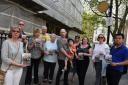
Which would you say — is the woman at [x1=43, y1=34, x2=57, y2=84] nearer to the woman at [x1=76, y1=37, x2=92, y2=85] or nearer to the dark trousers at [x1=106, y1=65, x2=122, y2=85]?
the woman at [x1=76, y1=37, x2=92, y2=85]

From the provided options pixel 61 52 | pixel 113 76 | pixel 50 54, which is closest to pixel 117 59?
pixel 113 76

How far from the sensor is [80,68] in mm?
13102

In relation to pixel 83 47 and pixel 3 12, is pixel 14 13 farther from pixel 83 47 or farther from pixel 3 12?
pixel 83 47

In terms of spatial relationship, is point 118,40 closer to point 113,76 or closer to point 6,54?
point 113,76

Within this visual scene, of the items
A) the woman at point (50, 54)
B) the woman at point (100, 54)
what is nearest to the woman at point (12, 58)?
the woman at point (50, 54)

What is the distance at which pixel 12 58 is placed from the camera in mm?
8047

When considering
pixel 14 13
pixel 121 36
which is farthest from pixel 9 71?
pixel 14 13

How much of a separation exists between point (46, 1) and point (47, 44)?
759 inches

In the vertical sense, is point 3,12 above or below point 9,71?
above

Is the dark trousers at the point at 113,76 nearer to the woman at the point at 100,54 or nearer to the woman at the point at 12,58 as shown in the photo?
the woman at the point at 12,58

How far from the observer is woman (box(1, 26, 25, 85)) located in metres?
7.93

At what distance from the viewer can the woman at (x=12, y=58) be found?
7.93 metres

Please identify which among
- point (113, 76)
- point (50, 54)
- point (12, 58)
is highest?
point (12, 58)

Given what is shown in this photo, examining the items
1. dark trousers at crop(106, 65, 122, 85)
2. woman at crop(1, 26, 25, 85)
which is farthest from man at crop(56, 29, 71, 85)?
woman at crop(1, 26, 25, 85)
